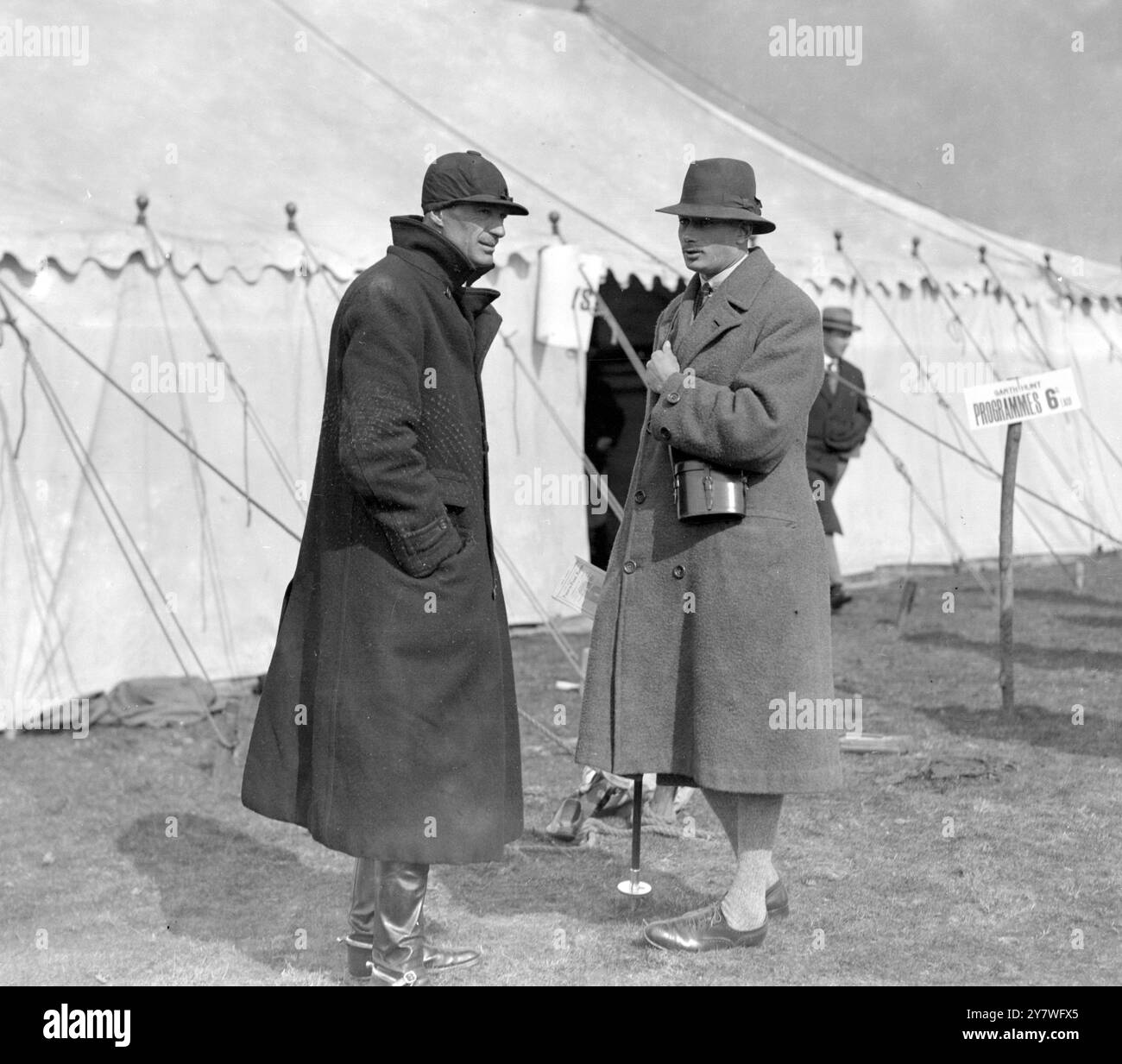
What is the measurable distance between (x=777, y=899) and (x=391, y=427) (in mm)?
1546

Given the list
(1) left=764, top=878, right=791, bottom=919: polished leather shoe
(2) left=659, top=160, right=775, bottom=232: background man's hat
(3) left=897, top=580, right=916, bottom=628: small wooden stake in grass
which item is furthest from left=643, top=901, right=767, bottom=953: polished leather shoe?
(3) left=897, top=580, right=916, bottom=628: small wooden stake in grass

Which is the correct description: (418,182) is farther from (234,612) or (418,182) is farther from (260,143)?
(234,612)

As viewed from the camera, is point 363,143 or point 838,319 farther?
point 838,319

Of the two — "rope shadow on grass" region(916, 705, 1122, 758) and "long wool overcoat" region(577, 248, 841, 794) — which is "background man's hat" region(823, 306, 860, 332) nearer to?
"rope shadow on grass" region(916, 705, 1122, 758)

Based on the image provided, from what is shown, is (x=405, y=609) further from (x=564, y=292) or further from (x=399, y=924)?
(x=564, y=292)

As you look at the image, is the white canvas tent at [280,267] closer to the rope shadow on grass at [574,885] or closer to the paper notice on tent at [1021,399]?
the paper notice on tent at [1021,399]

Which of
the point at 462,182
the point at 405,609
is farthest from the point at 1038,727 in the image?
the point at 462,182

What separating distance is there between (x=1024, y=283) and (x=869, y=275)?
1.75 metres

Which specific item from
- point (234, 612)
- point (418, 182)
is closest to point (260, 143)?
point (418, 182)

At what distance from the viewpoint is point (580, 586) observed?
405 centimetres

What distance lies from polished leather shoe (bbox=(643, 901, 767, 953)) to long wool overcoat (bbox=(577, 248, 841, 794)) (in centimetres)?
34

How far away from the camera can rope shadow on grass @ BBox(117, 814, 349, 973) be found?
12.3 feet

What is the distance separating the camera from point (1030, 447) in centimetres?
1152

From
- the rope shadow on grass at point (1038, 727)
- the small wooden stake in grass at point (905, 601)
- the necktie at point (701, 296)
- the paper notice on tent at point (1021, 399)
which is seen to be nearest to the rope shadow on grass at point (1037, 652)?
the small wooden stake in grass at point (905, 601)
